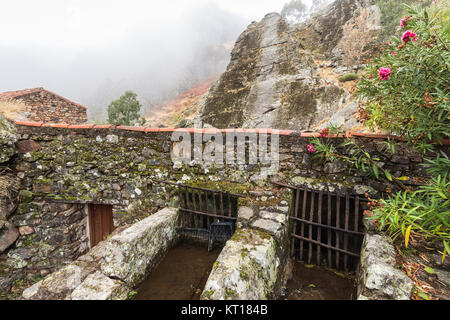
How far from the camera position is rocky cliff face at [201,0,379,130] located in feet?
31.7

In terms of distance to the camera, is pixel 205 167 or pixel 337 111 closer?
pixel 205 167

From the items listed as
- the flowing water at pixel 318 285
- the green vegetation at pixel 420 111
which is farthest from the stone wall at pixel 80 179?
the green vegetation at pixel 420 111

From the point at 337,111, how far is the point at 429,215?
8331 millimetres

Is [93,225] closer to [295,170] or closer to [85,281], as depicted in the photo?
[85,281]

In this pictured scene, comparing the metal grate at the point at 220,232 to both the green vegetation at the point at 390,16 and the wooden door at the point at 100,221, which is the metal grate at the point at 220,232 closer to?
the wooden door at the point at 100,221

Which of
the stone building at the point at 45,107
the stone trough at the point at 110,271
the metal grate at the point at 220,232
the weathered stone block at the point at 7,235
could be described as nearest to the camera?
the stone trough at the point at 110,271

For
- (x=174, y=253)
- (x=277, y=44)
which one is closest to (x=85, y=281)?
(x=174, y=253)

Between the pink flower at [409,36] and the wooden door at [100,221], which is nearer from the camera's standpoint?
the pink flower at [409,36]

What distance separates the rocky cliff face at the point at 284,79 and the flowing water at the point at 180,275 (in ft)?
24.5

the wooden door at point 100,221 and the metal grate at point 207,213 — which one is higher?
the metal grate at point 207,213

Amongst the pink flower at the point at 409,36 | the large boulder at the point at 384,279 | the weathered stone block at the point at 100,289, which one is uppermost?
the pink flower at the point at 409,36

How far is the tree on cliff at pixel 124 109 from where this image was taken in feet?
56.6

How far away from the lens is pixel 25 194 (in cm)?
371

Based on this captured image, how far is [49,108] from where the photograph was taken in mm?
9664
